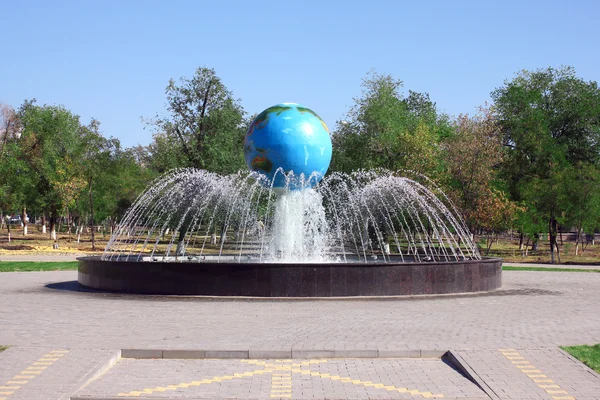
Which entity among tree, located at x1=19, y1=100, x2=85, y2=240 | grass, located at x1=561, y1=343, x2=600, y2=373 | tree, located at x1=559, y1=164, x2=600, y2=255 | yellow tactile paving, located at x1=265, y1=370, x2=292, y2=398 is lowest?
yellow tactile paving, located at x1=265, y1=370, x2=292, y2=398

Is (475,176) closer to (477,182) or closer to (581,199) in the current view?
(477,182)

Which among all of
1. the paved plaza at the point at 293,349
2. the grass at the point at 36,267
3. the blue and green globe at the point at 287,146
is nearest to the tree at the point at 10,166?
the grass at the point at 36,267

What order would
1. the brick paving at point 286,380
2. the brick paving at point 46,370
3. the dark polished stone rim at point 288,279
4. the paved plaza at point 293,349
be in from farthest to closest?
the dark polished stone rim at point 288,279
the paved plaza at point 293,349
the brick paving at point 286,380
the brick paving at point 46,370

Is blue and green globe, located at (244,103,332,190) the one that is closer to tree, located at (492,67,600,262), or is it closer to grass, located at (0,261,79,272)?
grass, located at (0,261,79,272)

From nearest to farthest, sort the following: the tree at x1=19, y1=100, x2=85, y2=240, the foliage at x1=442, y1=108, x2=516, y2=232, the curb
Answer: the curb, the foliage at x1=442, y1=108, x2=516, y2=232, the tree at x1=19, y1=100, x2=85, y2=240

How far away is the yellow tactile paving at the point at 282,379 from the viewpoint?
7273mm

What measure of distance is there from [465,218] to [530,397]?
32.2m

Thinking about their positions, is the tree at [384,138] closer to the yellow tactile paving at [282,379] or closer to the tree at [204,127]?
the tree at [204,127]

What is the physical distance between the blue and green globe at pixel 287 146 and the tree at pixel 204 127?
67.5ft

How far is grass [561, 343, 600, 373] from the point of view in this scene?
8.38m

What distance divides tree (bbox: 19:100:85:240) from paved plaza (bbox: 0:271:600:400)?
33.4 metres

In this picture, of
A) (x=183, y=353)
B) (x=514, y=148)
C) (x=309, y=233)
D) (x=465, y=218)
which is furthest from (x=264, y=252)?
(x=514, y=148)

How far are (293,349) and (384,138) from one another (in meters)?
37.1

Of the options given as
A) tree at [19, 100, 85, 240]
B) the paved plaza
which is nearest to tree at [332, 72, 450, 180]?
tree at [19, 100, 85, 240]
